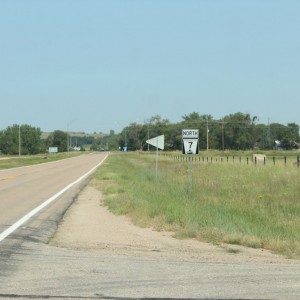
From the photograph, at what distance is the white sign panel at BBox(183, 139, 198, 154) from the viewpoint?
18.9 meters

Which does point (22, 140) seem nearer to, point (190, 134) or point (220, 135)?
point (220, 135)

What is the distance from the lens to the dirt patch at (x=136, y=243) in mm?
8695

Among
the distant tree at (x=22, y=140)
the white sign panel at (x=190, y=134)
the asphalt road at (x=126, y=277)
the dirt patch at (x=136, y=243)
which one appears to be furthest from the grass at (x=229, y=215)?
the distant tree at (x=22, y=140)

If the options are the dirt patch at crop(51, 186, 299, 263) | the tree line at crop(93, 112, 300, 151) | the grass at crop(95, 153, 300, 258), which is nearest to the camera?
the dirt patch at crop(51, 186, 299, 263)

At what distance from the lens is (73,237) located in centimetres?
1067

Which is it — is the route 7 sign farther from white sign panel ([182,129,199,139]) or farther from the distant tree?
the distant tree

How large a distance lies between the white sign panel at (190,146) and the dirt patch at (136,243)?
19.4 feet

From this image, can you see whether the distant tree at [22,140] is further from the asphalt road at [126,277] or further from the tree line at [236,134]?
the asphalt road at [126,277]

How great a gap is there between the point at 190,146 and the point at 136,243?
30.7 feet

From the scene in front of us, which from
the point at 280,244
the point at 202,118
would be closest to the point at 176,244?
the point at 280,244

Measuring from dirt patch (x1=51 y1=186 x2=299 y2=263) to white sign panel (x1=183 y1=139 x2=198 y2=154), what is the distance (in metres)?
5.90

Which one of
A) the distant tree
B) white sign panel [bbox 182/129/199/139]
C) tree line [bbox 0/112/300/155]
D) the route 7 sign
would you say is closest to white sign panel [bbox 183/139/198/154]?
the route 7 sign

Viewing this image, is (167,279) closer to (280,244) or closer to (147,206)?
(280,244)

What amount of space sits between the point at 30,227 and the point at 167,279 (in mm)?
5812
